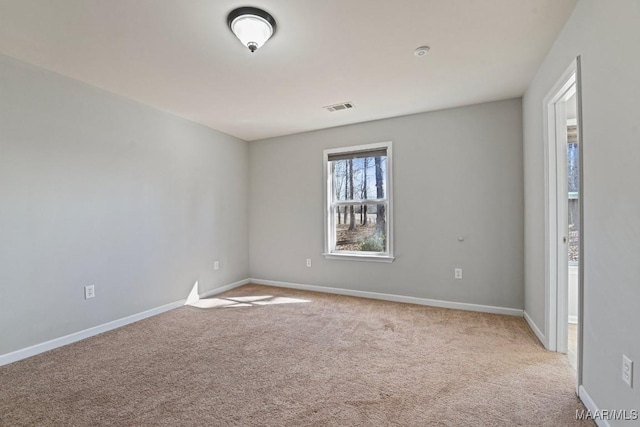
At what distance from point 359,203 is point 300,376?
2603 mm

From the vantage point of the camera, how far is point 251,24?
189 centimetres

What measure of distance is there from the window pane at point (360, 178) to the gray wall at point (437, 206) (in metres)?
0.22

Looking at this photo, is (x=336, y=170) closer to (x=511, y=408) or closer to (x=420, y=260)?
(x=420, y=260)

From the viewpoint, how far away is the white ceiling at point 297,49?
185 centimetres

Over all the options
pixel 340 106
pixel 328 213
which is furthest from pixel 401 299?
pixel 340 106

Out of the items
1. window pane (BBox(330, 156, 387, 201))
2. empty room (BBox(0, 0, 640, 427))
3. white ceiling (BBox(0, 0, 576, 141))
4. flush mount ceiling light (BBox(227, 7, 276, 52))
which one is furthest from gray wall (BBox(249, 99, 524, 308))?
flush mount ceiling light (BBox(227, 7, 276, 52))

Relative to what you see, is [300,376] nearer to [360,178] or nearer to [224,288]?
[224,288]

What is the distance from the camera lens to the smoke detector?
2.28 metres

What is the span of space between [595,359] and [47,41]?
412cm

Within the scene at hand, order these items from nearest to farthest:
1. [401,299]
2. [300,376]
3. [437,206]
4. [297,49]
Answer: [300,376] < [297,49] < [437,206] < [401,299]

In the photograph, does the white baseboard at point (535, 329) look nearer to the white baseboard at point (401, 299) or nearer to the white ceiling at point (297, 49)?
the white baseboard at point (401, 299)

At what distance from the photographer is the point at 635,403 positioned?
1.30 meters

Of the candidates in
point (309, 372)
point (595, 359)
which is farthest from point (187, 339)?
point (595, 359)

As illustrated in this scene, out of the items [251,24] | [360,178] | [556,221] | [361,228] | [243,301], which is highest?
[251,24]
